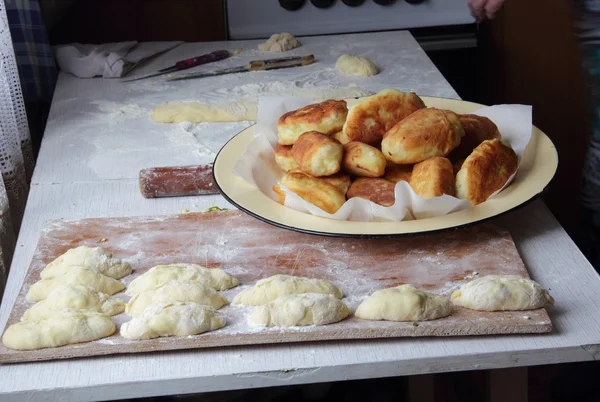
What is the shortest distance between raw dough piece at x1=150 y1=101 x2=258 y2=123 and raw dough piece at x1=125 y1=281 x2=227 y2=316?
0.86 m

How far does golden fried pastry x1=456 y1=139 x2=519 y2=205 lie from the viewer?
115 centimetres

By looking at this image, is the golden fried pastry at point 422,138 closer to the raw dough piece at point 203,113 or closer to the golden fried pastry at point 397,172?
the golden fried pastry at point 397,172

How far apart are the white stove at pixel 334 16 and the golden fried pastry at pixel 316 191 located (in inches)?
77.1

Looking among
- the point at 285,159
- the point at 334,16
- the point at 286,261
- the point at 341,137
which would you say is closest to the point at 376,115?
the point at 341,137

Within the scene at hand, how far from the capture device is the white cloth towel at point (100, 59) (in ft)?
7.22

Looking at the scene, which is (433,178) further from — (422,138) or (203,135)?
(203,135)

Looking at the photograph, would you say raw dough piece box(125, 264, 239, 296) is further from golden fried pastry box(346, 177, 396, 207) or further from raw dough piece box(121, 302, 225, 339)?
golden fried pastry box(346, 177, 396, 207)

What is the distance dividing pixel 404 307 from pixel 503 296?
0.45 feet

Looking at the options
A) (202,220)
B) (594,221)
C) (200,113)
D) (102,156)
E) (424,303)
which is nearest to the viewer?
(424,303)

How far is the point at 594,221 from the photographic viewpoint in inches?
77.2

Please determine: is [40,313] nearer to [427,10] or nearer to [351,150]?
[351,150]

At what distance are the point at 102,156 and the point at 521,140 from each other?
0.92 m

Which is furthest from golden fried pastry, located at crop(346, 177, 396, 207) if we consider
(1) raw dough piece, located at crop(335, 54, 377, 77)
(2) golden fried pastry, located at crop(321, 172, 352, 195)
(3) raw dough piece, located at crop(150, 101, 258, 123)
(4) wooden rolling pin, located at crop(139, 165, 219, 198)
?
(1) raw dough piece, located at crop(335, 54, 377, 77)

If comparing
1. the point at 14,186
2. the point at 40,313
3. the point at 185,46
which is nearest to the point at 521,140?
the point at 40,313
